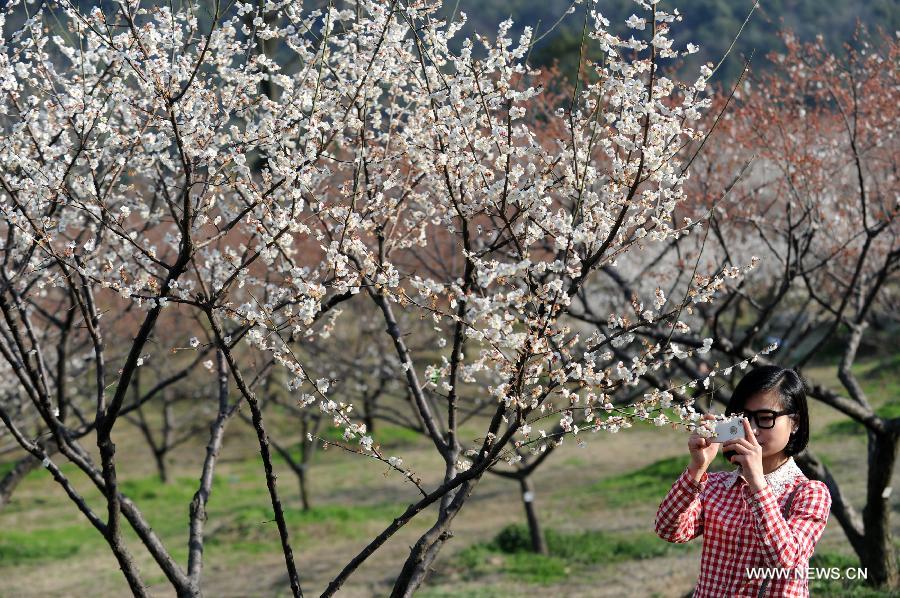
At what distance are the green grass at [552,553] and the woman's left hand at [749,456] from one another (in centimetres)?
791

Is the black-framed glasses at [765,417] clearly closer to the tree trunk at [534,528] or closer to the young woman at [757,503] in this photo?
the young woman at [757,503]

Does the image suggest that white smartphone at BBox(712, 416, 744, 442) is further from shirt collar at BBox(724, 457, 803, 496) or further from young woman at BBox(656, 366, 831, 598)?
shirt collar at BBox(724, 457, 803, 496)

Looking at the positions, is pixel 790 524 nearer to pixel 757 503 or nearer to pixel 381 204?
pixel 757 503

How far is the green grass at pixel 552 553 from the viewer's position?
10.2 m

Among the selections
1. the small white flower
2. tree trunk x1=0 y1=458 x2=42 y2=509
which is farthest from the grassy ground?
the small white flower

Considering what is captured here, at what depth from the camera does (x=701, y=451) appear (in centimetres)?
256

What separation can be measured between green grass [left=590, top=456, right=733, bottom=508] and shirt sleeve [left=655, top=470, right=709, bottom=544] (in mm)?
10034

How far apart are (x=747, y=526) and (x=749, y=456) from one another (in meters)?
0.25

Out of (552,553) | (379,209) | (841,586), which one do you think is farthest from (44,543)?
(379,209)

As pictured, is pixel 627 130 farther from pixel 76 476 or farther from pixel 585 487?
pixel 76 476

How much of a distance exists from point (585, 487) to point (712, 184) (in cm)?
738

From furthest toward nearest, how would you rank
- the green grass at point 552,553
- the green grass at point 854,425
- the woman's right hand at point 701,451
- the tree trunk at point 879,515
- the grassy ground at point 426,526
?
1. the green grass at point 854,425
2. the green grass at point 552,553
3. the grassy ground at point 426,526
4. the tree trunk at point 879,515
5. the woman's right hand at point 701,451

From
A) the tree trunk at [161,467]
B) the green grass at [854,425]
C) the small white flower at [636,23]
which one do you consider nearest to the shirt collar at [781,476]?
the small white flower at [636,23]

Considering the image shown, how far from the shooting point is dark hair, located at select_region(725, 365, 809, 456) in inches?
104
